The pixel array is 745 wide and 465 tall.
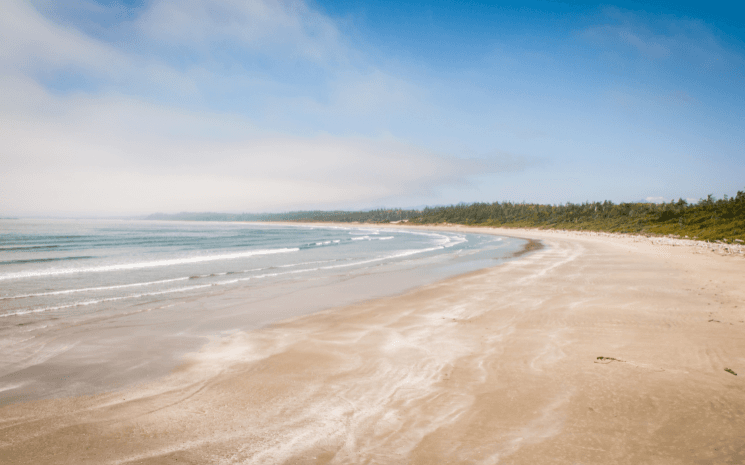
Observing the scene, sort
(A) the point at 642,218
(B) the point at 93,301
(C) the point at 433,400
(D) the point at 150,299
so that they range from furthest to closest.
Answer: (A) the point at 642,218 < (D) the point at 150,299 < (B) the point at 93,301 < (C) the point at 433,400

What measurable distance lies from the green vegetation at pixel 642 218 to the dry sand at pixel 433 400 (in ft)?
113

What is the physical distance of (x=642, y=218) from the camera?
5666cm

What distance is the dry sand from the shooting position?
13.3 ft

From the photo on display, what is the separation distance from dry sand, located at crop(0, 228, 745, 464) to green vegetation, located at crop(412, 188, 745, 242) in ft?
113

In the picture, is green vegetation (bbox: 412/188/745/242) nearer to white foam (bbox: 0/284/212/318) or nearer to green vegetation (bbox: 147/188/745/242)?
green vegetation (bbox: 147/188/745/242)

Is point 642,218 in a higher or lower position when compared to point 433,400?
higher

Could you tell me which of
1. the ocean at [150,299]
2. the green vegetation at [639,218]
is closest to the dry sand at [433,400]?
the ocean at [150,299]

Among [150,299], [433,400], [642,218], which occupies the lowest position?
[150,299]

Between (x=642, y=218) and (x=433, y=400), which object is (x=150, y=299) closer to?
(x=433, y=400)

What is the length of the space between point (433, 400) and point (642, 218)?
219ft

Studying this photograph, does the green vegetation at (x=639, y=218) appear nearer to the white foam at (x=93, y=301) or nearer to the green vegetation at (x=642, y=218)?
the green vegetation at (x=642, y=218)

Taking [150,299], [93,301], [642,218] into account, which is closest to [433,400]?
[150,299]

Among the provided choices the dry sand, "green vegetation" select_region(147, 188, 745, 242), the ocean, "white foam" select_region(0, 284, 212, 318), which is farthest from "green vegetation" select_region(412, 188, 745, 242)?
"white foam" select_region(0, 284, 212, 318)

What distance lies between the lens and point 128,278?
18141mm
